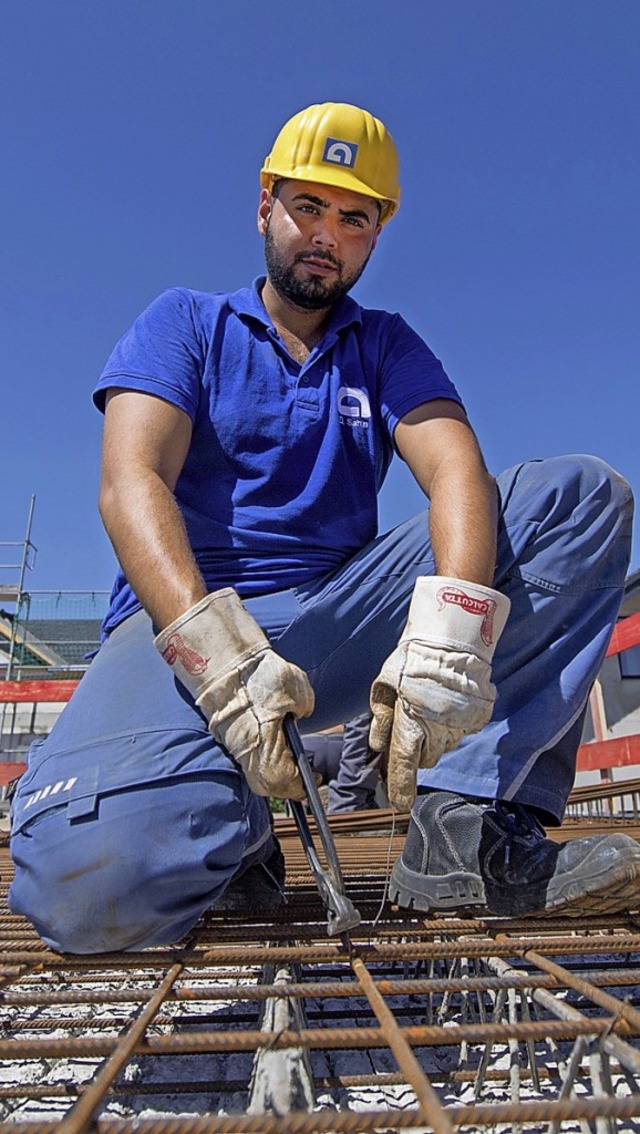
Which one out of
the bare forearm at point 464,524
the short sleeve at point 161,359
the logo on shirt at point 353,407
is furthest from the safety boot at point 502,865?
the short sleeve at point 161,359

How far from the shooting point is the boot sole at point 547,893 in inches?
47.9

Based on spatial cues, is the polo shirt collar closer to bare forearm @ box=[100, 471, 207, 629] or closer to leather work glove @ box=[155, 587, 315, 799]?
bare forearm @ box=[100, 471, 207, 629]

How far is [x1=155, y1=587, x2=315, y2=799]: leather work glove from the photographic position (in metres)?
1.26

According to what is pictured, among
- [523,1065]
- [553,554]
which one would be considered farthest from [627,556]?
[523,1065]

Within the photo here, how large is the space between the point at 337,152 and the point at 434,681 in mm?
1229

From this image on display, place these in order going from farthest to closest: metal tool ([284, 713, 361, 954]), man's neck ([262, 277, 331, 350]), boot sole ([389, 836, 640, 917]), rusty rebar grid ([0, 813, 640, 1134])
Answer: man's neck ([262, 277, 331, 350]) → boot sole ([389, 836, 640, 917]) → metal tool ([284, 713, 361, 954]) → rusty rebar grid ([0, 813, 640, 1134])

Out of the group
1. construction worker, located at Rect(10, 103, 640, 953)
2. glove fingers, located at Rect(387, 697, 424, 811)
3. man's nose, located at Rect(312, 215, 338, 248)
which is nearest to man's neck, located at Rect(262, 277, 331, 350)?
construction worker, located at Rect(10, 103, 640, 953)

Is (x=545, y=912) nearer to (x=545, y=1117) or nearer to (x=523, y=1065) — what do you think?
(x=523, y=1065)

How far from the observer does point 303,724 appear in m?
1.67

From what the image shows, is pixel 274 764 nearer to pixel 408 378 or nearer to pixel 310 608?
pixel 310 608

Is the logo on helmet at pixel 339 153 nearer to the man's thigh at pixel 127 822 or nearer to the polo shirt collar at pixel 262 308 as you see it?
the polo shirt collar at pixel 262 308

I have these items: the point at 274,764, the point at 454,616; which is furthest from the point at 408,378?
the point at 274,764

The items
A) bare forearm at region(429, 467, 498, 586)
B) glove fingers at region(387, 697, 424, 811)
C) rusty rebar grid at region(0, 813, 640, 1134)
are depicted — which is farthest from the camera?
bare forearm at region(429, 467, 498, 586)

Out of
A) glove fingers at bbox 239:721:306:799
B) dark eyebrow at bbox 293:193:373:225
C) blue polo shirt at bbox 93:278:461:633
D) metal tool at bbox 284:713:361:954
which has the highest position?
dark eyebrow at bbox 293:193:373:225
